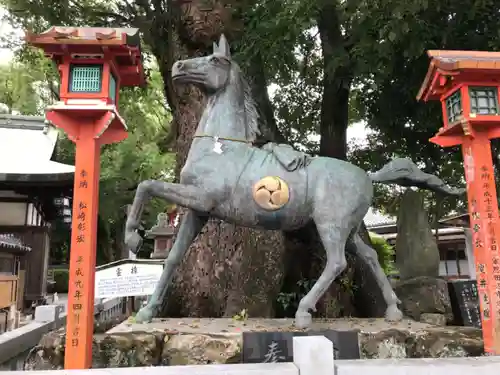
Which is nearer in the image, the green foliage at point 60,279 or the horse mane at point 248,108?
the horse mane at point 248,108

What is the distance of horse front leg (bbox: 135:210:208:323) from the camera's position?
4543mm

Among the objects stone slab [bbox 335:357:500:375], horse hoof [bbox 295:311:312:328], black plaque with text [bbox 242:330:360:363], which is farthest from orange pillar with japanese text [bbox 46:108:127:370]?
stone slab [bbox 335:357:500:375]

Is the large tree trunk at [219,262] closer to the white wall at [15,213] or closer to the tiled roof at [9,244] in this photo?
the tiled roof at [9,244]

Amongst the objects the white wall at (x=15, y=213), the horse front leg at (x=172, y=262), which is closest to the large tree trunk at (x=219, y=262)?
the horse front leg at (x=172, y=262)

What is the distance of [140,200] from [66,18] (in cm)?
592

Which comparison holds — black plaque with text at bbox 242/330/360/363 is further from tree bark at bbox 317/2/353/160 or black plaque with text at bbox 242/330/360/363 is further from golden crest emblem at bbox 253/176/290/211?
tree bark at bbox 317/2/353/160

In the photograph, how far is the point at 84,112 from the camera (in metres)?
3.88

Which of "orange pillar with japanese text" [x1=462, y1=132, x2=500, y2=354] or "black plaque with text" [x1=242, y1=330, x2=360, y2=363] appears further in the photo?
"orange pillar with japanese text" [x1=462, y1=132, x2=500, y2=354]

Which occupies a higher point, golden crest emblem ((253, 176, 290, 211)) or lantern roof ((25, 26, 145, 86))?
lantern roof ((25, 26, 145, 86))

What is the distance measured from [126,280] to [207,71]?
422cm

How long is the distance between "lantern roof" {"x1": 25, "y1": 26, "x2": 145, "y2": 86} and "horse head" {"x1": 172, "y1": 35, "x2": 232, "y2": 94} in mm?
623

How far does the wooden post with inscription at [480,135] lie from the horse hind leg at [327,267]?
1.33 m

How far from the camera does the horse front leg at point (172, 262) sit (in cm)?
454

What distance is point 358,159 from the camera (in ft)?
30.8
